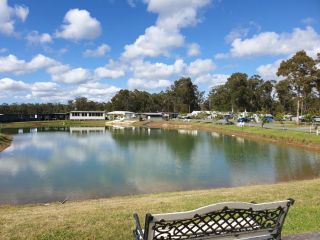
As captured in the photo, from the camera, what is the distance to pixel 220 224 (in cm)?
388

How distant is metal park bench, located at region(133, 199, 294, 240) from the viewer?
11.3ft

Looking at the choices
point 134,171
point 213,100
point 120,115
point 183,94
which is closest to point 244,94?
point 213,100

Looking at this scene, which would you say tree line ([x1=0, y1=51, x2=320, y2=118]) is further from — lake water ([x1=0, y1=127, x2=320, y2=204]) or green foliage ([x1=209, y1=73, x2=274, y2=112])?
lake water ([x1=0, y1=127, x2=320, y2=204])

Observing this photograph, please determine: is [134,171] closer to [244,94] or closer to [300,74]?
[300,74]

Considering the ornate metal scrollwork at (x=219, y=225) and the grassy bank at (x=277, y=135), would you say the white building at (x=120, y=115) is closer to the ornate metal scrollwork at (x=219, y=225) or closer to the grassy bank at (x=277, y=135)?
the grassy bank at (x=277, y=135)

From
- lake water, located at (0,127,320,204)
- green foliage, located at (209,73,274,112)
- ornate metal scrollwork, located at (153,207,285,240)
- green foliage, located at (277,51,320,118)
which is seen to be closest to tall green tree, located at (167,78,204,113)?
green foliage, located at (209,73,274,112)

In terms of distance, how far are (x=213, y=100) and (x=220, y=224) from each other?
10193cm

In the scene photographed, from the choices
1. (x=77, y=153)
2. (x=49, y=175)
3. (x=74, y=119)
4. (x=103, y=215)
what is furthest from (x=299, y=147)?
(x=74, y=119)

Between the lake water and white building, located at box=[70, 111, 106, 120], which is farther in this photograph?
white building, located at box=[70, 111, 106, 120]

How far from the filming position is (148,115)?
95188 millimetres

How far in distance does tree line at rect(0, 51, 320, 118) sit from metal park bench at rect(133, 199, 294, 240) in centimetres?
4816

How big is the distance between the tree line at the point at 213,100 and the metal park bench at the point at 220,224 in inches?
1896

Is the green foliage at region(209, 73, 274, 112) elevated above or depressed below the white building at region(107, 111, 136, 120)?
above

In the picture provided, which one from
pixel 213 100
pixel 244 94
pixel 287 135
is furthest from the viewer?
pixel 213 100
